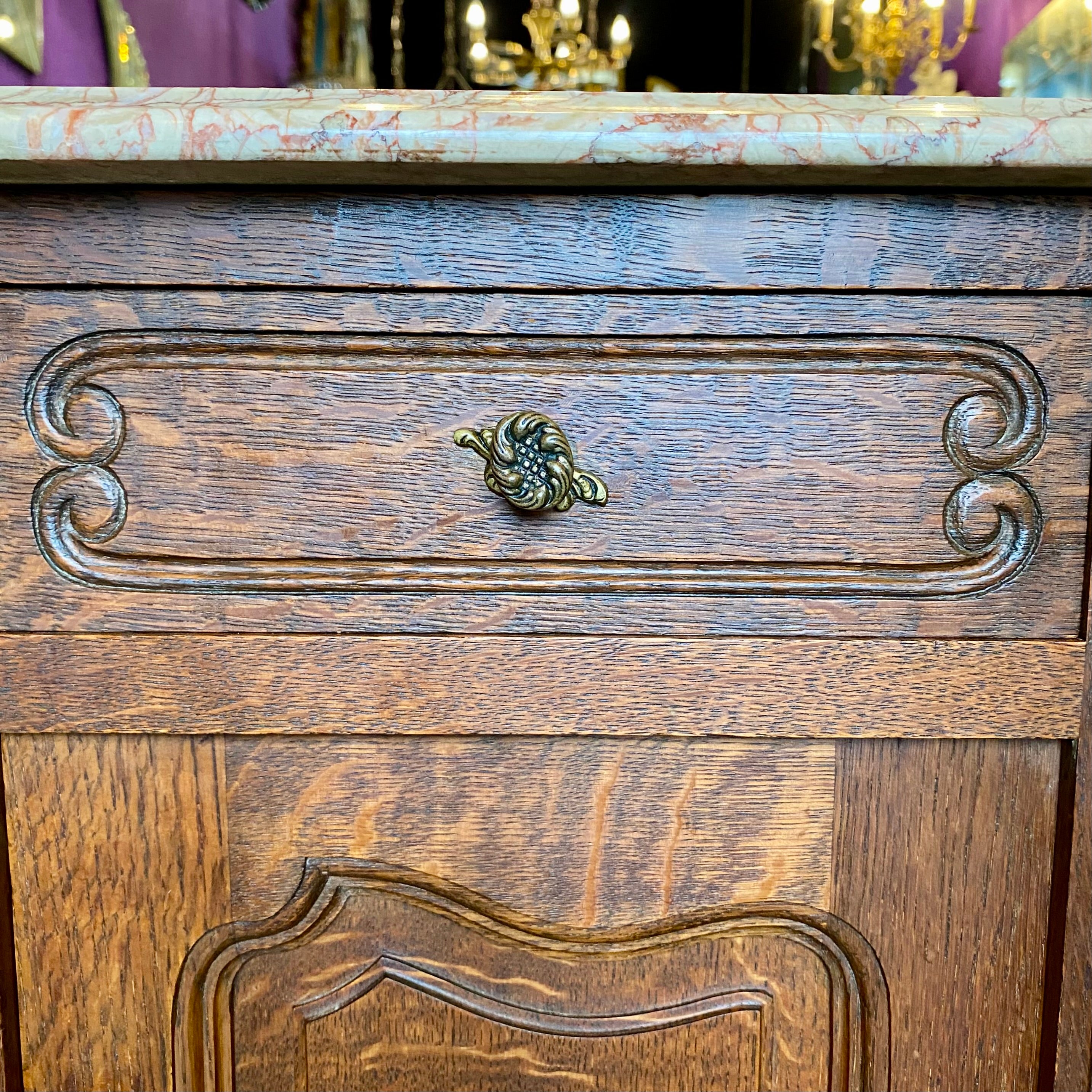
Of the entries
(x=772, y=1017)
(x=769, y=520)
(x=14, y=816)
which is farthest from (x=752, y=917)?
(x=14, y=816)

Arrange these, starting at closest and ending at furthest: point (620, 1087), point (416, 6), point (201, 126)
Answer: point (201, 126) < point (620, 1087) < point (416, 6)

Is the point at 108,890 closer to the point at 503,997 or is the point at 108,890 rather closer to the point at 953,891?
the point at 503,997

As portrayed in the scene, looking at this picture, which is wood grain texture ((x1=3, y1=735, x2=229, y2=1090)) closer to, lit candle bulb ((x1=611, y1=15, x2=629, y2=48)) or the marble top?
the marble top

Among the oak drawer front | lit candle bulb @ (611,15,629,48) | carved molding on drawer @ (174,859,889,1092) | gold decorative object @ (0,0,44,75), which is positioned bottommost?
carved molding on drawer @ (174,859,889,1092)

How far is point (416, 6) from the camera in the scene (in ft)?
2.66

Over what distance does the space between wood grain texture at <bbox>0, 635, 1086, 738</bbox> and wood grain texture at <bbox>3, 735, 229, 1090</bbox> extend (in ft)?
0.07

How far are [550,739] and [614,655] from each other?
0.05m

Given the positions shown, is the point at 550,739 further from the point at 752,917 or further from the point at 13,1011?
the point at 13,1011

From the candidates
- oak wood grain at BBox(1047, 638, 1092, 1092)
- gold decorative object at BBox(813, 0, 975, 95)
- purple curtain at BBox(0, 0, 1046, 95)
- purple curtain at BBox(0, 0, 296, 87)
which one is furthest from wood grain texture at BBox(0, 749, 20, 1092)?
gold decorative object at BBox(813, 0, 975, 95)

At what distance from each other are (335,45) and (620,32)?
0.29 meters

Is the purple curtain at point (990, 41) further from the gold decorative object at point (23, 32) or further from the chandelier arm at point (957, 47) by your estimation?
the gold decorative object at point (23, 32)

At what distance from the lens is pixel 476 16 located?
0.80 metres

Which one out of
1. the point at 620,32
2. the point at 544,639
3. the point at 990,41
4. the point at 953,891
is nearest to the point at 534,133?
the point at 544,639

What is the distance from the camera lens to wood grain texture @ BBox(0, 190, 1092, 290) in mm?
327
